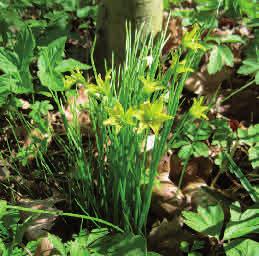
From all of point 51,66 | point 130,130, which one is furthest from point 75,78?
point 51,66

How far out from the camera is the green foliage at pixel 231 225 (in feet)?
3.83

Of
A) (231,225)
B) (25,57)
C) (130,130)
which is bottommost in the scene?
(231,225)

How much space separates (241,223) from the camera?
1.24 metres

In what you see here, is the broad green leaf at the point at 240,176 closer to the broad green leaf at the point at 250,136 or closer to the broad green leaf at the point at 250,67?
the broad green leaf at the point at 250,136

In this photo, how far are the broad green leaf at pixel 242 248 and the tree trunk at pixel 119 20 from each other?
920 mm

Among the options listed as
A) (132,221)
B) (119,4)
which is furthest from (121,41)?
(132,221)

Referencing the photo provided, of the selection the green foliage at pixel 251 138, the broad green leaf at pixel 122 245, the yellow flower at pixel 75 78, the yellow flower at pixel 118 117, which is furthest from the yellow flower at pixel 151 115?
the green foliage at pixel 251 138

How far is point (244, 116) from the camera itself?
1.88 m

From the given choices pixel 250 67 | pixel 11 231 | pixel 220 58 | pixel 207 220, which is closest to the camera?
pixel 207 220

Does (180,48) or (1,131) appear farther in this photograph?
(1,131)

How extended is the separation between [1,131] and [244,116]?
3.71 ft

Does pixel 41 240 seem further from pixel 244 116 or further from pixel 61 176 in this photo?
pixel 244 116

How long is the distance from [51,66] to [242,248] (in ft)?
2.99

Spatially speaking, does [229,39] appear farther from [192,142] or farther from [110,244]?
[110,244]
